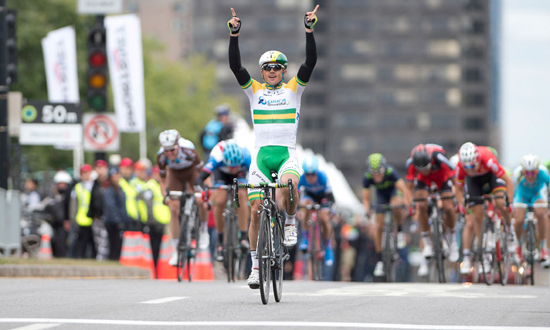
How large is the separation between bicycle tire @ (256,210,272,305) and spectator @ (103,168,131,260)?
12.6 m

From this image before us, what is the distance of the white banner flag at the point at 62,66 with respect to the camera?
31.1 metres

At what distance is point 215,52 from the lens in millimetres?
145500

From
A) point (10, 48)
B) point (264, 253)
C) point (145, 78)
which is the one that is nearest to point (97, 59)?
point (10, 48)

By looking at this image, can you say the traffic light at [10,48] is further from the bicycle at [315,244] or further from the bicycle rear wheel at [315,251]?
the bicycle rear wheel at [315,251]

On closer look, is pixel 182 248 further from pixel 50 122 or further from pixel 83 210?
pixel 83 210

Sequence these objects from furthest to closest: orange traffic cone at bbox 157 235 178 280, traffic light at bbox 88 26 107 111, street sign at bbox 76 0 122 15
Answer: orange traffic cone at bbox 157 235 178 280 → street sign at bbox 76 0 122 15 → traffic light at bbox 88 26 107 111

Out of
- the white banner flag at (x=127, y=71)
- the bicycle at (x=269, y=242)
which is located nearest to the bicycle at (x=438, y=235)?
the bicycle at (x=269, y=242)

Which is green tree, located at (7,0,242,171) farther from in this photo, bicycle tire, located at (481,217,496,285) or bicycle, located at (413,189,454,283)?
bicycle tire, located at (481,217,496,285)

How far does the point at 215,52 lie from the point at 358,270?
114m

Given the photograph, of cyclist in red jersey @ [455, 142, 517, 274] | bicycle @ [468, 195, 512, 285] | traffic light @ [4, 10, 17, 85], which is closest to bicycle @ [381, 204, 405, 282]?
→ cyclist in red jersey @ [455, 142, 517, 274]

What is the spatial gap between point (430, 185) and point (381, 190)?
125 centimetres

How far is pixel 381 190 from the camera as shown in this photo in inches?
842

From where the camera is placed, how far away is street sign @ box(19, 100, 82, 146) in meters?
→ 20.6

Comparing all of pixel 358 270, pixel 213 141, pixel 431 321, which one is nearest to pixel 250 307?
pixel 431 321
